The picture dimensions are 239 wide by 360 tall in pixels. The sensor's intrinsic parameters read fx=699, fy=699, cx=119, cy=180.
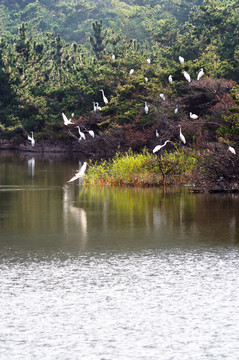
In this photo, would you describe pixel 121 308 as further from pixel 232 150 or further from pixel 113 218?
pixel 232 150

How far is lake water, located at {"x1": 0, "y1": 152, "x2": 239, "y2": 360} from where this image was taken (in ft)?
21.1

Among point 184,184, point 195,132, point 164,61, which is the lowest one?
point 184,184

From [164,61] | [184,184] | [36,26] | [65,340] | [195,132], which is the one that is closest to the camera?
[65,340]

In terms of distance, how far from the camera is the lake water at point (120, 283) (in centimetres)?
643

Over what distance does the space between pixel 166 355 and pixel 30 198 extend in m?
15.0

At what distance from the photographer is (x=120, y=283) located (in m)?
8.87

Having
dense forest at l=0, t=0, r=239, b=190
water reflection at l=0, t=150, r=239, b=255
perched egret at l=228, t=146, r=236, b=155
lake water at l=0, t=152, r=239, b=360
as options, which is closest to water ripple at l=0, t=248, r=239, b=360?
lake water at l=0, t=152, r=239, b=360

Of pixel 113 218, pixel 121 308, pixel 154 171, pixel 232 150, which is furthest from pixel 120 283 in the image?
pixel 154 171

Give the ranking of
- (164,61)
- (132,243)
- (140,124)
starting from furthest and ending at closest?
(164,61)
(140,124)
(132,243)

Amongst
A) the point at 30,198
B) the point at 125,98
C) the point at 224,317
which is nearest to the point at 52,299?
the point at 224,317

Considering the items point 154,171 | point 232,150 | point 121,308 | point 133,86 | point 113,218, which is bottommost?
point 121,308

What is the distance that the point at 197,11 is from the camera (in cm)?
9169

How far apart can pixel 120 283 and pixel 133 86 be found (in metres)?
34.5

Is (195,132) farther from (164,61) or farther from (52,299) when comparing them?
(164,61)
